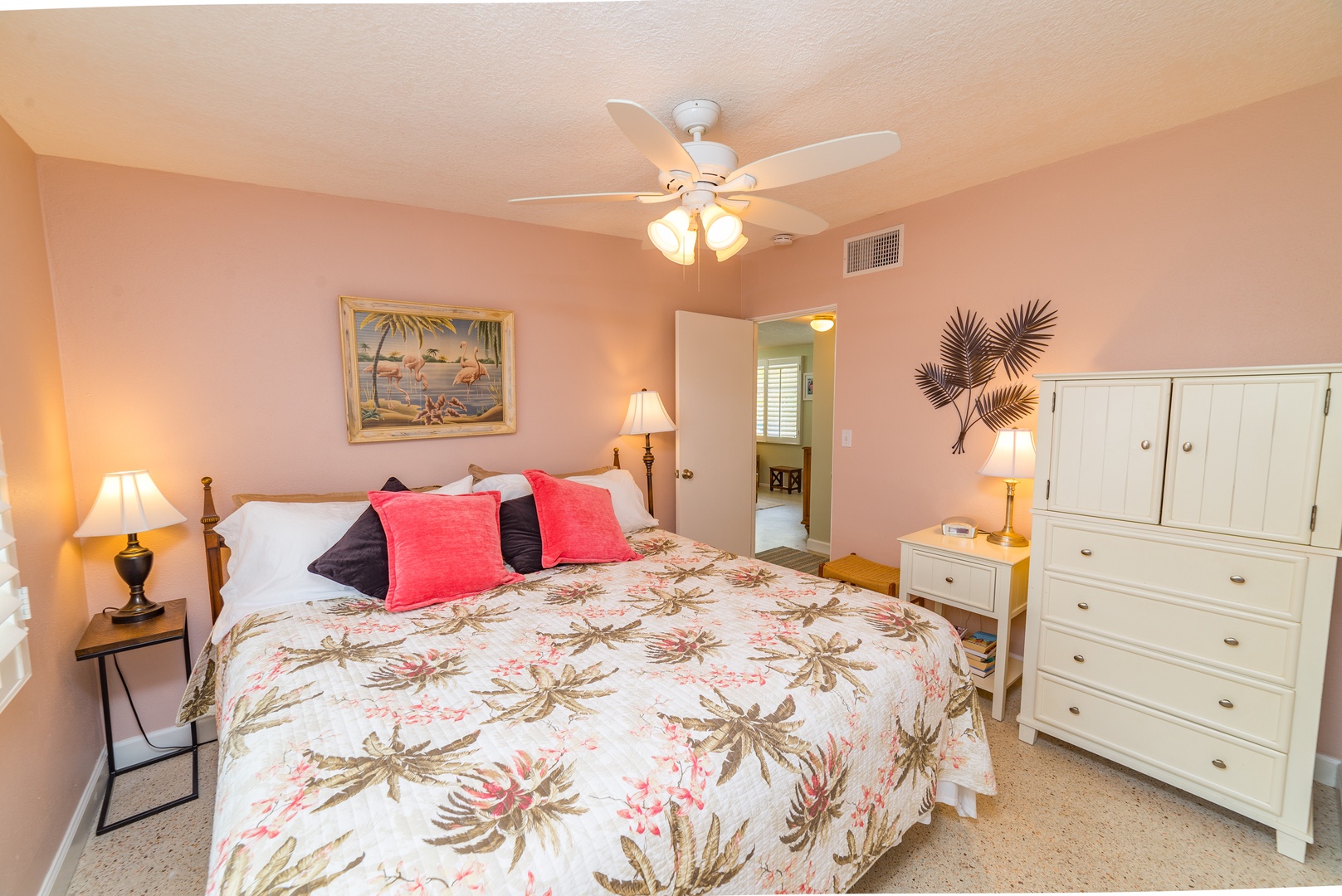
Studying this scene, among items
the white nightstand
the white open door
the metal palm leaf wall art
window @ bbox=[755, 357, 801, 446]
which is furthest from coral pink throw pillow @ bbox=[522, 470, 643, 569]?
window @ bbox=[755, 357, 801, 446]

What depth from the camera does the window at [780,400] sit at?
305 inches

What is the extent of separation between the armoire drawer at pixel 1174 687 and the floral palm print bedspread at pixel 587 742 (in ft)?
2.34

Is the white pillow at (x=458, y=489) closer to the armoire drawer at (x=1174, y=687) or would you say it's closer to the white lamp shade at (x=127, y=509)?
the white lamp shade at (x=127, y=509)

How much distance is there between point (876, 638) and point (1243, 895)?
119 cm

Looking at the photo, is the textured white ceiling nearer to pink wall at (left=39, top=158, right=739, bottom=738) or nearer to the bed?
pink wall at (left=39, top=158, right=739, bottom=738)

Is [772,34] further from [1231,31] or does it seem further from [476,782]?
[476,782]

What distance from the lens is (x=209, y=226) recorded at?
230cm

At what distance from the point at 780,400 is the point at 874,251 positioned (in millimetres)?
4771

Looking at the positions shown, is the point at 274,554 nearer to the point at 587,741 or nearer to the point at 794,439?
the point at 587,741

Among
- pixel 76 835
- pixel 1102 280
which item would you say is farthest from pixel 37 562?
pixel 1102 280

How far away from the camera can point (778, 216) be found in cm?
198

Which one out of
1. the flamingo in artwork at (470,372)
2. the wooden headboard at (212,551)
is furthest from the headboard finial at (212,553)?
the flamingo in artwork at (470,372)

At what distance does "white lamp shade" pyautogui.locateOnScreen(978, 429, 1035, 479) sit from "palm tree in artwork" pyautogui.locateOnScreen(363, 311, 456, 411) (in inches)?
111

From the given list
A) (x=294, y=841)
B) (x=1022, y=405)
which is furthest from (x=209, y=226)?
(x=1022, y=405)
